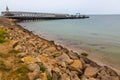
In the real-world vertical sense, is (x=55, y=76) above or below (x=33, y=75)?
below

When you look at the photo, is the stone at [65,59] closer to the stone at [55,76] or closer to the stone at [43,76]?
the stone at [55,76]

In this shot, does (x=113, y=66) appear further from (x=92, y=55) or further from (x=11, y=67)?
(x=11, y=67)

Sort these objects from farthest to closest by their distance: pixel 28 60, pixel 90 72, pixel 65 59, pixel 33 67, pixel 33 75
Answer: pixel 65 59 → pixel 90 72 → pixel 28 60 → pixel 33 67 → pixel 33 75

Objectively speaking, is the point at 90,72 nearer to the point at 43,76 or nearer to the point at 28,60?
the point at 28,60

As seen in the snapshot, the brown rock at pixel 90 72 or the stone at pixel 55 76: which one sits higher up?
the stone at pixel 55 76

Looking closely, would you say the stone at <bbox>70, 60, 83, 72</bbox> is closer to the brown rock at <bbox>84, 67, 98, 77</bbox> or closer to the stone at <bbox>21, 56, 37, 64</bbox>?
the brown rock at <bbox>84, 67, 98, 77</bbox>

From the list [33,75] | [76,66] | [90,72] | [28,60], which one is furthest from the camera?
[76,66]

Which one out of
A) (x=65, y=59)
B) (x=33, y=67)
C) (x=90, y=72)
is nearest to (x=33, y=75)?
(x=33, y=67)

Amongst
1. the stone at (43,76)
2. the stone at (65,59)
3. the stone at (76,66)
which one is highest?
the stone at (43,76)

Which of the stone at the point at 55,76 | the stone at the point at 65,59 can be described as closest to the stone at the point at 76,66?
the stone at the point at 65,59

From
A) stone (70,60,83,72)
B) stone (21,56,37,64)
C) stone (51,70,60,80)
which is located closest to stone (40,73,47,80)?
stone (51,70,60,80)

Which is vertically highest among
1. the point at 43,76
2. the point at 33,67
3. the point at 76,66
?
the point at 33,67

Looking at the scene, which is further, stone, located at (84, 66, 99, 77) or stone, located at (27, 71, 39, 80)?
stone, located at (84, 66, 99, 77)

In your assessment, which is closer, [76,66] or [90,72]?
[90,72]
